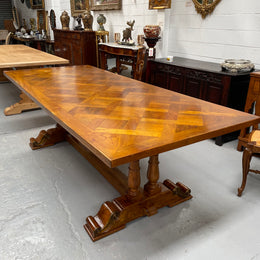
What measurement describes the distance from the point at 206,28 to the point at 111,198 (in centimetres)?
299

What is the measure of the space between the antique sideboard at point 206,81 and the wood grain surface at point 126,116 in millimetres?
1058

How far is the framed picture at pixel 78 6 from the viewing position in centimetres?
668

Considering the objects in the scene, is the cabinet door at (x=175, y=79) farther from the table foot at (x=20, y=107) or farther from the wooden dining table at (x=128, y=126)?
the table foot at (x=20, y=107)

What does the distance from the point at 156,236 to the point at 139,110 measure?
90 centimetres

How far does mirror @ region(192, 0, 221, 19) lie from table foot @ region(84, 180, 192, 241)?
2.81 m

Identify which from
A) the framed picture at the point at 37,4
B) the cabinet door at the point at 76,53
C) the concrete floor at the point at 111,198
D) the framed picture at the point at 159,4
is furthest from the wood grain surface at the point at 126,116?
the framed picture at the point at 37,4

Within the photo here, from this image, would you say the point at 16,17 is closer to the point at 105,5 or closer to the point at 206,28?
the point at 105,5

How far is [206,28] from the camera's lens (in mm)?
3947

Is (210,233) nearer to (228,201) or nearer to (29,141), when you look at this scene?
(228,201)

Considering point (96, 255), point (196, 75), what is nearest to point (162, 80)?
point (196, 75)

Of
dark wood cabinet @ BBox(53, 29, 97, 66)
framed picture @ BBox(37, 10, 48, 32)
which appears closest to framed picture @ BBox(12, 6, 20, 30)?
framed picture @ BBox(37, 10, 48, 32)

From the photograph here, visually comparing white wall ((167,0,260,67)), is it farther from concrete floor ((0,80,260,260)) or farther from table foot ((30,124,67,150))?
table foot ((30,124,67,150))

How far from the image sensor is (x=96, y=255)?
170 cm

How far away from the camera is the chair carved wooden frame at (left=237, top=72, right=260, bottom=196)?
2.19 m
